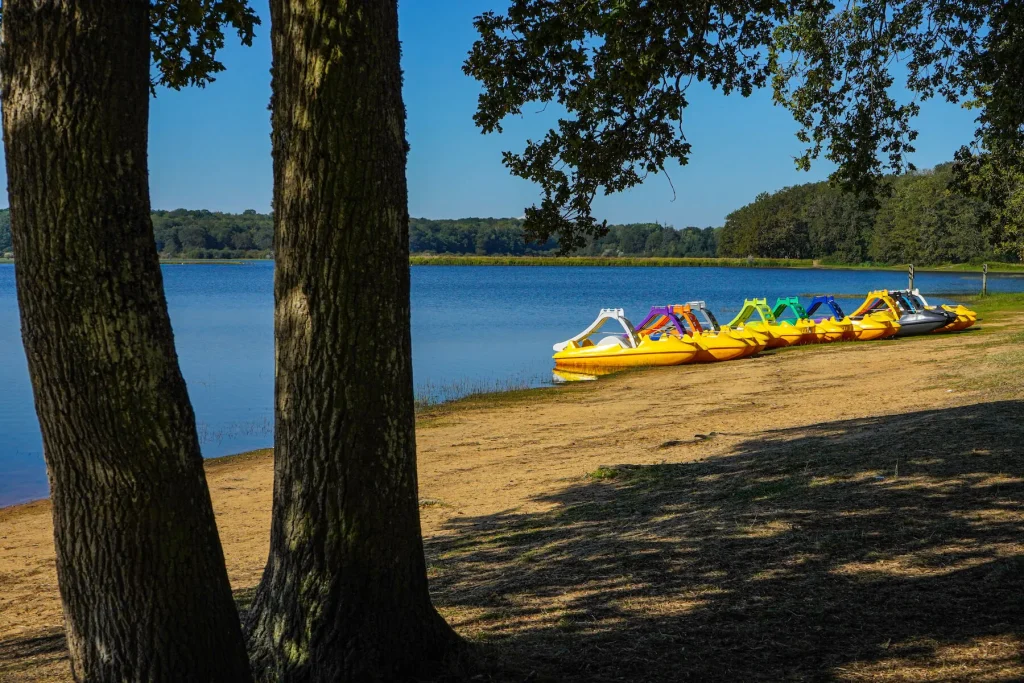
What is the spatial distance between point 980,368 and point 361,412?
13.2 metres

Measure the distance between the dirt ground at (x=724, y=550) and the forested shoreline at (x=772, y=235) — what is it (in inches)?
2835

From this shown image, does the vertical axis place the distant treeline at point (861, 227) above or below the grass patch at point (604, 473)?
above

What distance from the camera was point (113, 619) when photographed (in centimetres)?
315

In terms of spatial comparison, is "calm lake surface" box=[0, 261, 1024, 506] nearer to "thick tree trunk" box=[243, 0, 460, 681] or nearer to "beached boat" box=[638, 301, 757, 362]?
"beached boat" box=[638, 301, 757, 362]

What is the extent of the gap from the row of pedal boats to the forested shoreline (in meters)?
52.3

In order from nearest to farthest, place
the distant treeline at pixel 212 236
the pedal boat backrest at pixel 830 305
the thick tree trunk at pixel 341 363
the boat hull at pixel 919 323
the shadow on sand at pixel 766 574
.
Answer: the thick tree trunk at pixel 341 363 → the shadow on sand at pixel 766 574 → the boat hull at pixel 919 323 → the pedal boat backrest at pixel 830 305 → the distant treeline at pixel 212 236

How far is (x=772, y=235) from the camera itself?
5157 inches

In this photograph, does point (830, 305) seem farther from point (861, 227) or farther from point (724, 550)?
point (861, 227)

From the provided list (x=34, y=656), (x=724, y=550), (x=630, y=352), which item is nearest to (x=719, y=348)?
(x=630, y=352)

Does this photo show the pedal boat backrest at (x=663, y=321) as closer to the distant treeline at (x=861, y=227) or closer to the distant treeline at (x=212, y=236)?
the distant treeline at (x=861, y=227)

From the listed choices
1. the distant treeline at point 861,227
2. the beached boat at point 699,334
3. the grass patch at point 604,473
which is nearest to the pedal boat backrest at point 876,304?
the beached boat at point 699,334

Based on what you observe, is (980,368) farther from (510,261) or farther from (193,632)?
(510,261)

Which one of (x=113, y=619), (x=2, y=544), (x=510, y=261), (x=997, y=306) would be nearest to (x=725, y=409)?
(x=2, y=544)

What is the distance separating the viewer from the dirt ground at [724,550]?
401 centimetres
